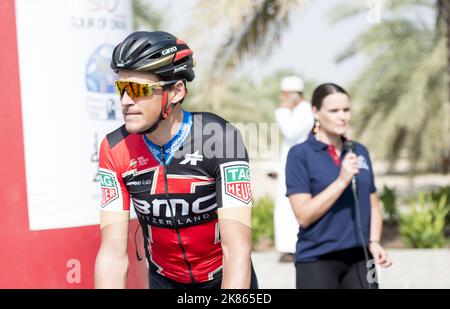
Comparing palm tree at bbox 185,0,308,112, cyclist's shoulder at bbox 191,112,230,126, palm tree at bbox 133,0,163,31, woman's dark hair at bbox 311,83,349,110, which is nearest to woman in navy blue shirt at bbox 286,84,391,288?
woman's dark hair at bbox 311,83,349,110

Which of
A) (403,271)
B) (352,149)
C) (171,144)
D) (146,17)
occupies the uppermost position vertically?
(146,17)

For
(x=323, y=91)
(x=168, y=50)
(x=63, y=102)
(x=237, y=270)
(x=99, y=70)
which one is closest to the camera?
(x=237, y=270)

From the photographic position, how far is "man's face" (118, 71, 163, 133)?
10.5 ft

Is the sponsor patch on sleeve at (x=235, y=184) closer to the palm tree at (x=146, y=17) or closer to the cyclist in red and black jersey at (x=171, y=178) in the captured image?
the cyclist in red and black jersey at (x=171, y=178)

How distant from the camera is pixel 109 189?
344cm

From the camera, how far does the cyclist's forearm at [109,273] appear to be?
3.30 meters

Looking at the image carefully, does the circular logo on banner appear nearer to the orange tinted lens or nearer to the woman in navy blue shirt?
the woman in navy blue shirt

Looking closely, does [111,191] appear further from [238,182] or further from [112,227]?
[238,182]

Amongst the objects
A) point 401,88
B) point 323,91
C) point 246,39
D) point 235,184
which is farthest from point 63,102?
point 401,88

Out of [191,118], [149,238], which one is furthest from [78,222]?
[191,118]

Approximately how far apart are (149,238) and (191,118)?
24.7 inches

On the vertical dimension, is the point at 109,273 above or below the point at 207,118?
below

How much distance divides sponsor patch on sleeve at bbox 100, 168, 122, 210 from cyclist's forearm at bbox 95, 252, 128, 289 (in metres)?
0.23

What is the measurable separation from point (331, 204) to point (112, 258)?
186 centimetres
